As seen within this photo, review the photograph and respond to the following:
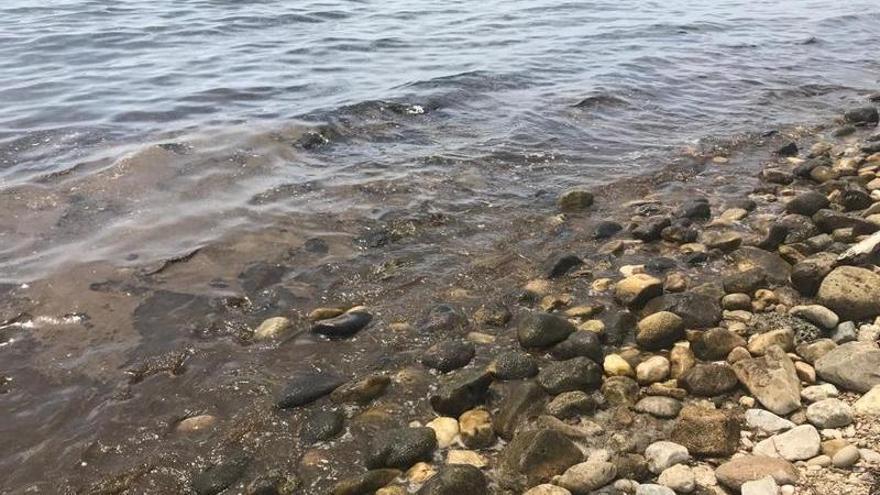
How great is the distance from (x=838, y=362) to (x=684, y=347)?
1.01 m

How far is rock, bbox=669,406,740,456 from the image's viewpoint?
12.8 ft

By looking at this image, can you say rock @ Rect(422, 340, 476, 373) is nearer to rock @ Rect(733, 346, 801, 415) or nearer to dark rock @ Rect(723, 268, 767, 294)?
rock @ Rect(733, 346, 801, 415)

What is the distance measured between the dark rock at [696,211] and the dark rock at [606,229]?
82cm

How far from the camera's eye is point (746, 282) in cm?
574

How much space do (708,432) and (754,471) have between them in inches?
16.8

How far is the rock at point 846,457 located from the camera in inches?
138

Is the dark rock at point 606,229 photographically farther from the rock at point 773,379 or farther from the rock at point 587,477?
the rock at point 587,477

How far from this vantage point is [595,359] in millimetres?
4922

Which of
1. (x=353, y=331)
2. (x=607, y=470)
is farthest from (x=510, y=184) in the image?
(x=607, y=470)

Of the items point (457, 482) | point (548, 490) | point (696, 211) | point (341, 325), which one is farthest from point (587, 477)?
point (696, 211)

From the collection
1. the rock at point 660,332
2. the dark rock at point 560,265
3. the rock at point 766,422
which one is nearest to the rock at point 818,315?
the rock at point 660,332

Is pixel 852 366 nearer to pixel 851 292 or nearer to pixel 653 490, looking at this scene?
pixel 851 292

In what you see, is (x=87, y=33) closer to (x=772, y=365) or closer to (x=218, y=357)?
(x=218, y=357)

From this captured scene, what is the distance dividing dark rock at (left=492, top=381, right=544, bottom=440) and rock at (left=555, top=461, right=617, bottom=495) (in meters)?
0.60
